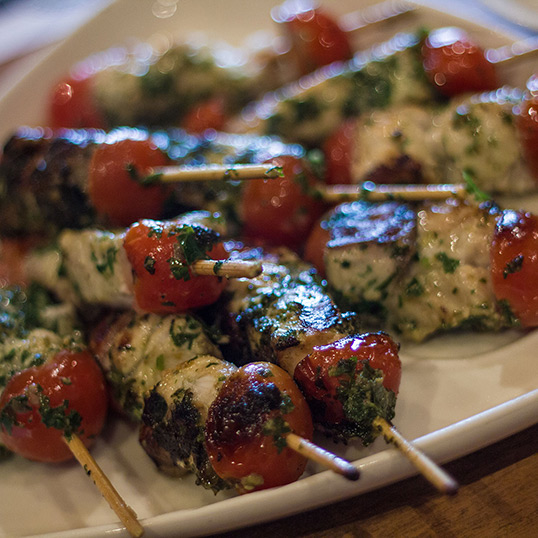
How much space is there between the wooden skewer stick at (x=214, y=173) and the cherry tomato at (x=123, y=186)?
5cm

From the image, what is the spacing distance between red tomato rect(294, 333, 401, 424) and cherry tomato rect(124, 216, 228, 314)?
0.48m

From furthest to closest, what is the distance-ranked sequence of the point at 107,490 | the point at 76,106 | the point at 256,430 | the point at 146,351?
the point at 76,106
the point at 146,351
the point at 107,490
the point at 256,430

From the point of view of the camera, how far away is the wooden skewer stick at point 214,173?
212cm

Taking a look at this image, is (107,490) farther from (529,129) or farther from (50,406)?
(529,129)

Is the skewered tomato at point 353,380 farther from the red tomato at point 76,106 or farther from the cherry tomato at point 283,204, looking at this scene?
the red tomato at point 76,106

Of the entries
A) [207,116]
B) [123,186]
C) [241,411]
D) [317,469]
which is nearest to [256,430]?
[241,411]

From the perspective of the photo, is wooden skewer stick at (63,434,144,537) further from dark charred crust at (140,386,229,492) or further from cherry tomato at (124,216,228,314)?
cherry tomato at (124,216,228,314)

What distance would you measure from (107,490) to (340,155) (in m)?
1.78

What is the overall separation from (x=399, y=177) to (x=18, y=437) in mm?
1774

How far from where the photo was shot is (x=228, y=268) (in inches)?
72.1

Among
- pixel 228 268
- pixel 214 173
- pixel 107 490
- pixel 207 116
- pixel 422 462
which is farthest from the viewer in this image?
pixel 207 116

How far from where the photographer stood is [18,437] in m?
1.95

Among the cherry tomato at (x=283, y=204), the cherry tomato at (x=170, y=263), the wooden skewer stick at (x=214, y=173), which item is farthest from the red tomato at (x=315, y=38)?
the cherry tomato at (x=170, y=263)

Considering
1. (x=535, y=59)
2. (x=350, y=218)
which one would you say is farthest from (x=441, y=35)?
(x=350, y=218)
